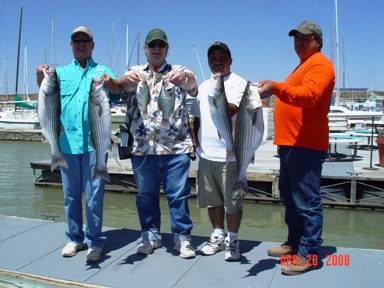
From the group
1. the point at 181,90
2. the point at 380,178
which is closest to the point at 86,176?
the point at 181,90

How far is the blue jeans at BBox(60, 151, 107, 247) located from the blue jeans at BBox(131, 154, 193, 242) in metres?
0.38

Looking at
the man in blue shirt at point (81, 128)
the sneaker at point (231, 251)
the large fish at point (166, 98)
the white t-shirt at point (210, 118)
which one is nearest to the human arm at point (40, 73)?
the man in blue shirt at point (81, 128)

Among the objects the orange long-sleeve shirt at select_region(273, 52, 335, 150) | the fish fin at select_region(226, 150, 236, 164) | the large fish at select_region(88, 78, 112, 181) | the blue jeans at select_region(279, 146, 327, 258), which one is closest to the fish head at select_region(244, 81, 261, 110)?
the orange long-sleeve shirt at select_region(273, 52, 335, 150)

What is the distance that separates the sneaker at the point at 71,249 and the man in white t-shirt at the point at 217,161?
4.06 ft

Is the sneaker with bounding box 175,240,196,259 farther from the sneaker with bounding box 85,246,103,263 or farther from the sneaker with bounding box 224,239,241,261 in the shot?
the sneaker with bounding box 85,246,103,263

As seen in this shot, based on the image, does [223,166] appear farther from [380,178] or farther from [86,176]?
[380,178]

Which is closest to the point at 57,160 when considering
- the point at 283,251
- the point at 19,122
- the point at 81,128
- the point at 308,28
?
the point at 81,128

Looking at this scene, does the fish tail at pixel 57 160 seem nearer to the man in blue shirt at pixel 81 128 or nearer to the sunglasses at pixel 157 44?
the man in blue shirt at pixel 81 128

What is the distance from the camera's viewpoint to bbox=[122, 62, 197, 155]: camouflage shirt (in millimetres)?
3887

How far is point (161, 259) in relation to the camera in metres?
3.99

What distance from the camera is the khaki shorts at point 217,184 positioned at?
383cm

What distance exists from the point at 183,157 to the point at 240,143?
0.76m

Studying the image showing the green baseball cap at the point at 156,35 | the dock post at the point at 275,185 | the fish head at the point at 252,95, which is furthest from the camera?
the dock post at the point at 275,185

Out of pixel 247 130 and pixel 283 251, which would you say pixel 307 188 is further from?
pixel 283 251
